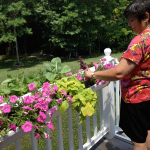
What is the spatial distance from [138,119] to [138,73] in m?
0.41

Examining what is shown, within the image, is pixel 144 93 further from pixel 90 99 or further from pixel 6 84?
pixel 6 84

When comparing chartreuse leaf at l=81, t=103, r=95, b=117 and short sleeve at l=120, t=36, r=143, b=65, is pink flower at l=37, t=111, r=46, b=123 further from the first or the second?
short sleeve at l=120, t=36, r=143, b=65

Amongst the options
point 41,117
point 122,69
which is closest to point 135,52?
point 122,69

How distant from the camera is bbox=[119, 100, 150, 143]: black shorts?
1.39 metres

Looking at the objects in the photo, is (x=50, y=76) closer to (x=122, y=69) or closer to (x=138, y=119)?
(x=122, y=69)

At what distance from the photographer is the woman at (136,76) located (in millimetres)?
1205

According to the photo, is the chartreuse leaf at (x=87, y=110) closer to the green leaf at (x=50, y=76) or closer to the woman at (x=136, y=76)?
the woman at (x=136, y=76)

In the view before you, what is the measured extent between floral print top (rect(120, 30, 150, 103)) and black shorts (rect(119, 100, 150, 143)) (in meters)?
0.06

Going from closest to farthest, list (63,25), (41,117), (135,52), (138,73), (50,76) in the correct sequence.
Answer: (41,117) → (135,52) → (138,73) → (50,76) → (63,25)

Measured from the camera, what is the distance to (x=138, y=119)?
1.42 meters

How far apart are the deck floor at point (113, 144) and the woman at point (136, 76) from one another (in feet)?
2.68

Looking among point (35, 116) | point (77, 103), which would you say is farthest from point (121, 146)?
point (35, 116)

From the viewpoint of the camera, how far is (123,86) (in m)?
→ 1.44

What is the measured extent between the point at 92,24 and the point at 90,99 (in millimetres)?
16503
